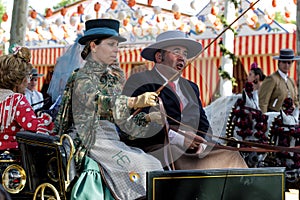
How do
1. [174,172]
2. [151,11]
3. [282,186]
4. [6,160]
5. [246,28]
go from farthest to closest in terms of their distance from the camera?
[151,11] < [246,28] < [6,160] < [282,186] < [174,172]

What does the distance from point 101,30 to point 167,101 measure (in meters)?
0.77

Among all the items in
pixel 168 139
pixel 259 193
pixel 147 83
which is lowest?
pixel 259 193

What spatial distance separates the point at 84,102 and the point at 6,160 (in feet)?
2.67

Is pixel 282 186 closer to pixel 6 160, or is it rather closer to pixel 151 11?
pixel 6 160

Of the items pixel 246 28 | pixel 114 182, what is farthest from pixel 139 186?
pixel 246 28

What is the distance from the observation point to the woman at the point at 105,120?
4586 mm

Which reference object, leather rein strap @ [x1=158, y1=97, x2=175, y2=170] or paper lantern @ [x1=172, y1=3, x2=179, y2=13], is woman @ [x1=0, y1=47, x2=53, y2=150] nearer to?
leather rein strap @ [x1=158, y1=97, x2=175, y2=170]

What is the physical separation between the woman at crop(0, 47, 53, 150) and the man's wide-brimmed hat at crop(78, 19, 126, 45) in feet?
1.74

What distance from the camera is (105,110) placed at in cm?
460

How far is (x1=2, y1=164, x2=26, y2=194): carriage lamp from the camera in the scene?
494cm

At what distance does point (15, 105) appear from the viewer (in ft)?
16.6

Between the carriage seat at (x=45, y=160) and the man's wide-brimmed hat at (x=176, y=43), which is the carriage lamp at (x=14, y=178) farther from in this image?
the man's wide-brimmed hat at (x=176, y=43)

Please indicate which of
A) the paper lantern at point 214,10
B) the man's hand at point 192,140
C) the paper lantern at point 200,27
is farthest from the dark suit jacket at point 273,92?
the paper lantern at point 200,27

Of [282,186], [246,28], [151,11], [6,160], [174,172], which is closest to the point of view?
[174,172]
